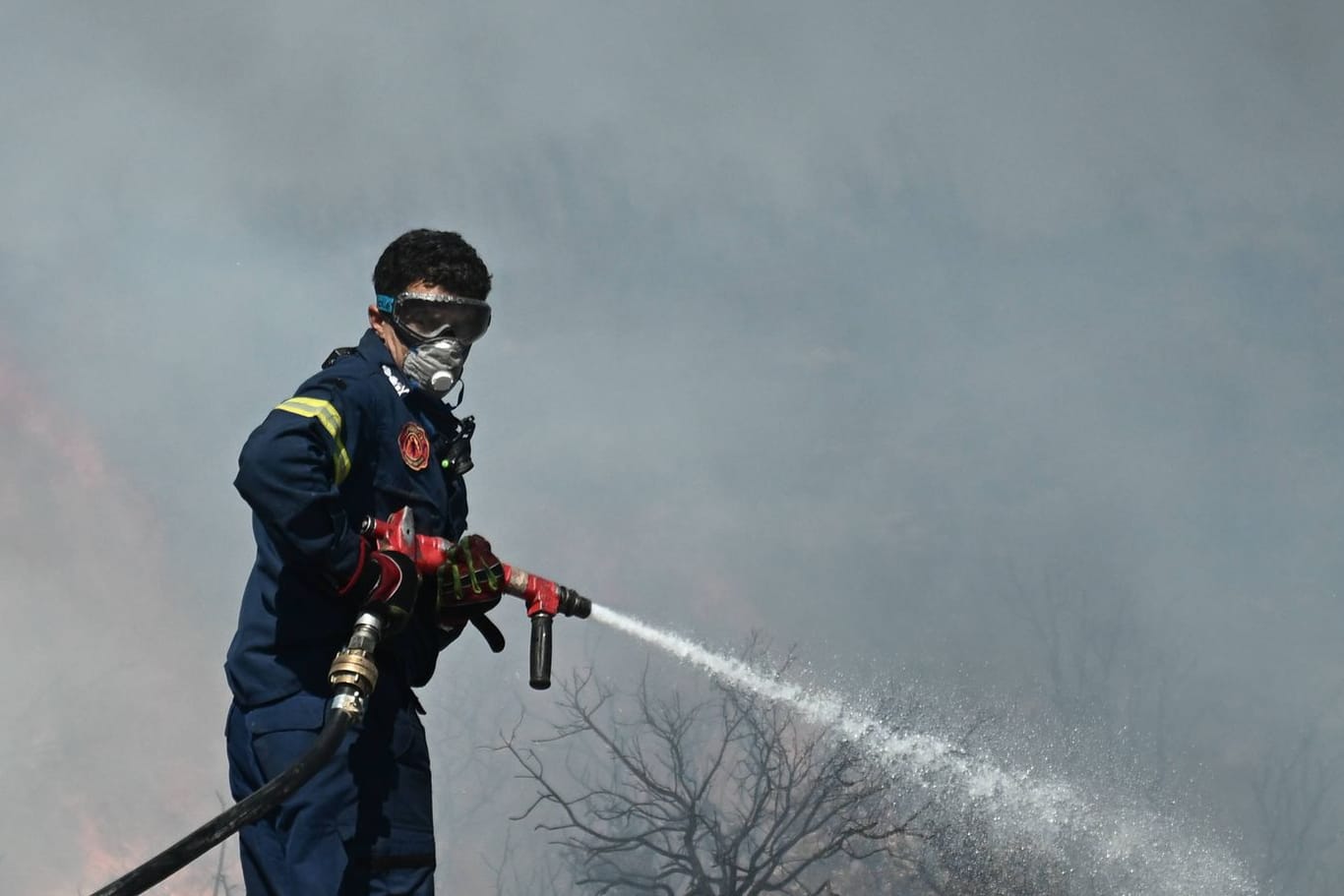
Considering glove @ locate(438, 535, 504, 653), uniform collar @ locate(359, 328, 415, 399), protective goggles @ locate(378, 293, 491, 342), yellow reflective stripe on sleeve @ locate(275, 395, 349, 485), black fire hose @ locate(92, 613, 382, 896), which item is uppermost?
protective goggles @ locate(378, 293, 491, 342)

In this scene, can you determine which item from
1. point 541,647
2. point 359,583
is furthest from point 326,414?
point 541,647

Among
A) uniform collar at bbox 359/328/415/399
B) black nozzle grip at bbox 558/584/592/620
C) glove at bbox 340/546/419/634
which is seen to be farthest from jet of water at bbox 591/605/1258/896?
glove at bbox 340/546/419/634

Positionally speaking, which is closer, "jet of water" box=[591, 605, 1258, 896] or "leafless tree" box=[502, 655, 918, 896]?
"leafless tree" box=[502, 655, 918, 896]

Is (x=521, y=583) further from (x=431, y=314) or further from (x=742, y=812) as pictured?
(x=742, y=812)

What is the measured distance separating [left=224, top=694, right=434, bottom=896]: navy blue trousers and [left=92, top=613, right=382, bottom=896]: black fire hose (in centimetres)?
8

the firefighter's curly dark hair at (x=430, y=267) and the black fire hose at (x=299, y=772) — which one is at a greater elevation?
the firefighter's curly dark hair at (x=430, y=267)

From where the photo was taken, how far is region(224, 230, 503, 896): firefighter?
245 cm

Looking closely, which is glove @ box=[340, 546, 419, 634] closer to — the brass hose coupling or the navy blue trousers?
the brass hose coupling

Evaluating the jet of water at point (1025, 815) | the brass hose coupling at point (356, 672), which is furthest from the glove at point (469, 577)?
the jet of water at point (1025, 815)

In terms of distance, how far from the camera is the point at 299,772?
2340 mm

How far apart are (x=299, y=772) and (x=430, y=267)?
4.09 ft

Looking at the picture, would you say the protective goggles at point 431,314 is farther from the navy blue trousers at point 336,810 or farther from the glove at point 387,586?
the navy blue trousers at point 336,810

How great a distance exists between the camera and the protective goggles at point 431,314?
297cm

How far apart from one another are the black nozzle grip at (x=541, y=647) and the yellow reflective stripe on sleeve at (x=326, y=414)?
650 mm
